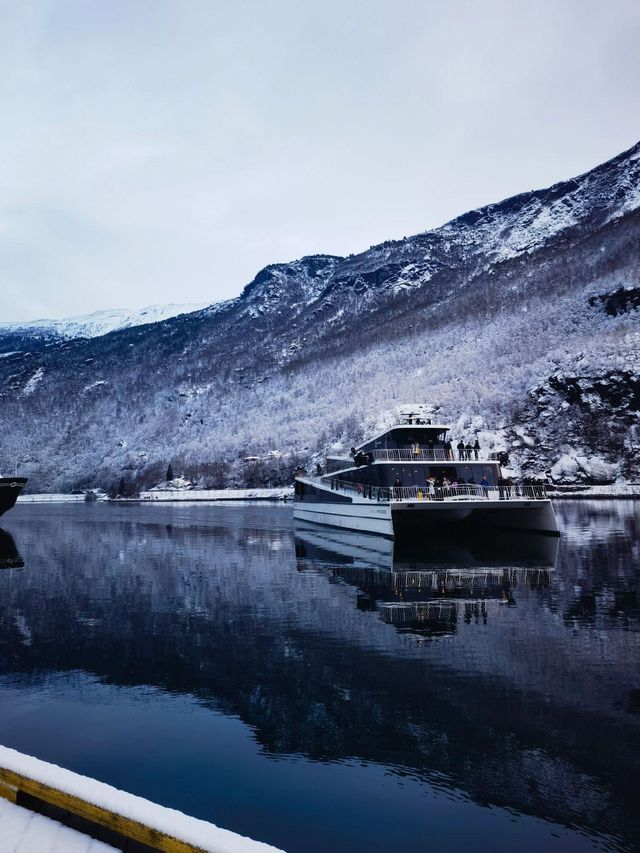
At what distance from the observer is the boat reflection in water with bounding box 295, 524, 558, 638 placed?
1756cm


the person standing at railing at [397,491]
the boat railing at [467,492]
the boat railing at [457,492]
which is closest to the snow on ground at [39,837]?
the boat railing at [457,492]

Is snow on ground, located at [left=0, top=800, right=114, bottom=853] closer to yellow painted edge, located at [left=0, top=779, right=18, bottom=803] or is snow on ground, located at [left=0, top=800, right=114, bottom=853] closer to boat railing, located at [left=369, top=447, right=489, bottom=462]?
yellow painted edge, located at [left=0, top=779, right=18, bottom=803]

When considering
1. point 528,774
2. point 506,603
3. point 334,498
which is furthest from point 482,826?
point 334,498

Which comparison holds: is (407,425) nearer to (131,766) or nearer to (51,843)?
(131,766)

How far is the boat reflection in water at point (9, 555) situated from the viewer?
30.8 m

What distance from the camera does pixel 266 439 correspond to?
178 metres

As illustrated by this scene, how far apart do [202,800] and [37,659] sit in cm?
841

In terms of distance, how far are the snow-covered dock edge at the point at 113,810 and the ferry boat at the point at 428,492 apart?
3026cm

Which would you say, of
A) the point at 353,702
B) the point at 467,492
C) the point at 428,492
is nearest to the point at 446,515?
the point at 428,492

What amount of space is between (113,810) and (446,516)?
3312cm

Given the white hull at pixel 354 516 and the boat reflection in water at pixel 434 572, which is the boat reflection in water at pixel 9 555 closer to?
the boat reflection in water at pixel 434 572

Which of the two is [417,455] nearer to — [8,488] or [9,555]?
[9,555]

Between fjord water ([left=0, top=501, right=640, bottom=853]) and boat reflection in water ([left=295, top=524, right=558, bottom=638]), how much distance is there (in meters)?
0.18

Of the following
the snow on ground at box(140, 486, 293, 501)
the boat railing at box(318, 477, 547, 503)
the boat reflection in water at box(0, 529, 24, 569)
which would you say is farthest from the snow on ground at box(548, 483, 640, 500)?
the boat reflection in water at box(0, 529, 24, 569)
